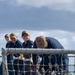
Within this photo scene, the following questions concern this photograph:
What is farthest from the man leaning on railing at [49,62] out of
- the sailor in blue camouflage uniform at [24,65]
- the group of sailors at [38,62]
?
the sailor in blue camouflage uniform at [24,65]

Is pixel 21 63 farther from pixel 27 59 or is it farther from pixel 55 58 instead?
pixel 55 58

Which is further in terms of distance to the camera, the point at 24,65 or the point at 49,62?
the point at 49,62

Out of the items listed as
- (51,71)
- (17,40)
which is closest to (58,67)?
(51,71)

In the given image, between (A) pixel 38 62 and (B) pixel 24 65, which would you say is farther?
(A) pixel 38 62

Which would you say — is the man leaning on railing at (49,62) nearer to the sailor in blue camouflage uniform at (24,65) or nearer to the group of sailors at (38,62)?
the group of sailors at (38,62)

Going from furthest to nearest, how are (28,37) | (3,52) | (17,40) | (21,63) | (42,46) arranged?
(17,40), (28,37), (21,63), (42,46), (3,52)

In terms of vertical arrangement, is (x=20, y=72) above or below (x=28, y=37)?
below

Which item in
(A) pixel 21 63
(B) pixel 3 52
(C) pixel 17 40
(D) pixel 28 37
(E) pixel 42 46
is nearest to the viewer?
(B) pixel 3 52

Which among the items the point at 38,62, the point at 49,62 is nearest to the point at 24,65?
the point at 38,62

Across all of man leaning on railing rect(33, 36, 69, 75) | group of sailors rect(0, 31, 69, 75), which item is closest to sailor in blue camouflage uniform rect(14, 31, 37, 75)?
group of sailors rect(0, 31, 69, 75)

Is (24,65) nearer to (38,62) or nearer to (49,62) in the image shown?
(38,62)

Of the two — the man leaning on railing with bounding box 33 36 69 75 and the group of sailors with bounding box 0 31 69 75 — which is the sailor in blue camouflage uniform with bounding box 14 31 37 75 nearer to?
the group of sailors with bounding box 0 31 69 75

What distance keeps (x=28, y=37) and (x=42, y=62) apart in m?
1.91

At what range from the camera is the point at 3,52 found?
8.21 metres
